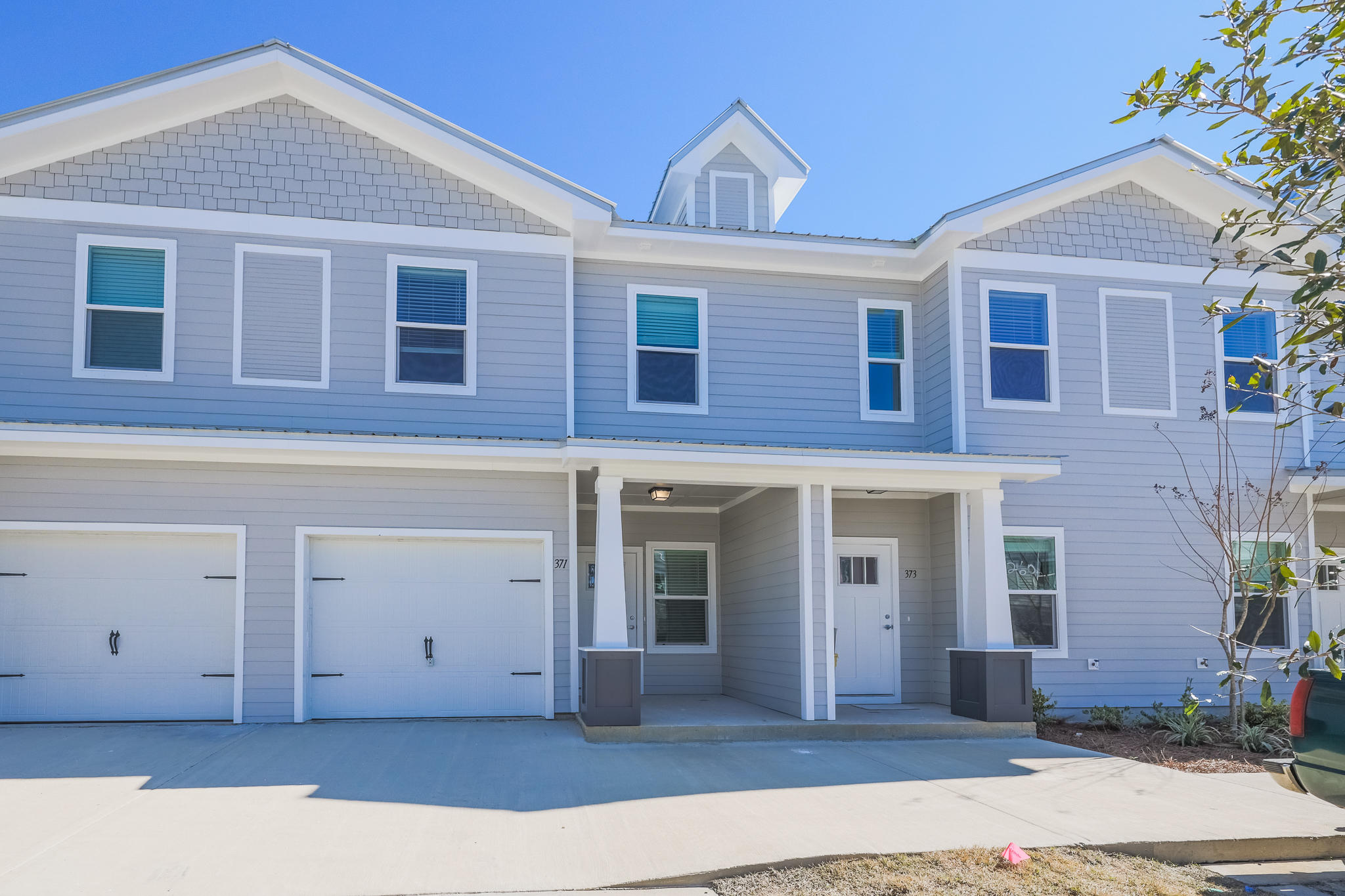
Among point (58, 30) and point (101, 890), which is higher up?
point (58, 30)

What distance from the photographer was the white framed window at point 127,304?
11.0 m

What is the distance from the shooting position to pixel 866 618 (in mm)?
12875

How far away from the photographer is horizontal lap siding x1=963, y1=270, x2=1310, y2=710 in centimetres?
1246

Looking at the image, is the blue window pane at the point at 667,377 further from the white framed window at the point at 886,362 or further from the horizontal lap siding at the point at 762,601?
the white framed window at the point at 886,362

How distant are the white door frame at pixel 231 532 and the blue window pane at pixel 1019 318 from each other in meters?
8.84

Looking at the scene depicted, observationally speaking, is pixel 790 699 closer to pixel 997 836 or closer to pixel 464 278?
pixel 997 836

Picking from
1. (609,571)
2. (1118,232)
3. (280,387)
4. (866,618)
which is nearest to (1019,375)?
(1118,232)

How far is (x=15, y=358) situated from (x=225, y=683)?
400 centimetres

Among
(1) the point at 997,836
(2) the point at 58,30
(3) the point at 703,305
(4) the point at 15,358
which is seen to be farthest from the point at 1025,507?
(2) the point at 58,30

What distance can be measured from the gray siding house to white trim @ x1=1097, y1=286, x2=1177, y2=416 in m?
0.04

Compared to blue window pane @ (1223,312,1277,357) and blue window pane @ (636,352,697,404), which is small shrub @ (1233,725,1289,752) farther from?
blue window pane @ (636,352,697,404)

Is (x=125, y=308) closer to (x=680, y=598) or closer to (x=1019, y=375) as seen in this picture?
(x=680, y=598)

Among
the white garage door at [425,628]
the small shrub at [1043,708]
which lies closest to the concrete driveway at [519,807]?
the white garage door at [425,628]

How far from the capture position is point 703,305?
12.8 metres
